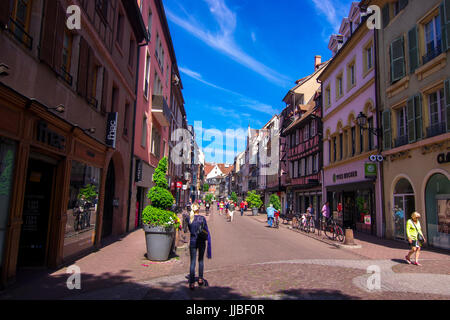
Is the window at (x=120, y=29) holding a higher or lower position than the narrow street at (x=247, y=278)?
higher

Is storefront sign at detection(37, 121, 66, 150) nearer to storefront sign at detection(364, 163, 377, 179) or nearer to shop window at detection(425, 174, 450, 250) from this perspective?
shop window at detection(425, 174, 450, 250)

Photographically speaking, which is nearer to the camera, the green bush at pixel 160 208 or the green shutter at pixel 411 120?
the green bush at pixel 160 208

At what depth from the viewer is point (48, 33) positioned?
24.1ft

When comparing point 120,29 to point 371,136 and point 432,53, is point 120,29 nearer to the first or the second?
point 432,53

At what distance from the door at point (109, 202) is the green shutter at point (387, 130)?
13.6 m

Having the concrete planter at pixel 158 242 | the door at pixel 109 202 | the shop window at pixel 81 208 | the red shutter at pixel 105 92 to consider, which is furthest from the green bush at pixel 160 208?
the door at pixel 109 202

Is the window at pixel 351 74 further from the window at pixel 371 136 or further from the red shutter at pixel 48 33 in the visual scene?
the red shutter at pixel 48 33

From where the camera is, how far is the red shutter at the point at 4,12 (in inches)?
220

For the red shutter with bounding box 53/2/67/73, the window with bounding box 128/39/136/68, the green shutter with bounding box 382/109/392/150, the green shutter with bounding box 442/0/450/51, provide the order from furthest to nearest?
1. the window with bounding box 128/39/136/68
2. the green shutter with bounding box 382/109/392/150
3. the green shutter with bounding box 442/0/450/51
4. the red shutter with bounding box 53/2/67/73

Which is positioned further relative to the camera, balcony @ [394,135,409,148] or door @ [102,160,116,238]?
balcony @ [394,135,409,148]

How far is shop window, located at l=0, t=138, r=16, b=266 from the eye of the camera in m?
5.84

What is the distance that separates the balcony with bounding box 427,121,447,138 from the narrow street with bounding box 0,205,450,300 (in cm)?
466

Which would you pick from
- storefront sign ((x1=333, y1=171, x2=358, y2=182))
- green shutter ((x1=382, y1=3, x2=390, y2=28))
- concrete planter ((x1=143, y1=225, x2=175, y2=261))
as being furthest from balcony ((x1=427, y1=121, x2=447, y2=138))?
concrete planter ((x1=143, y1=225, x2=175, y2=261))
